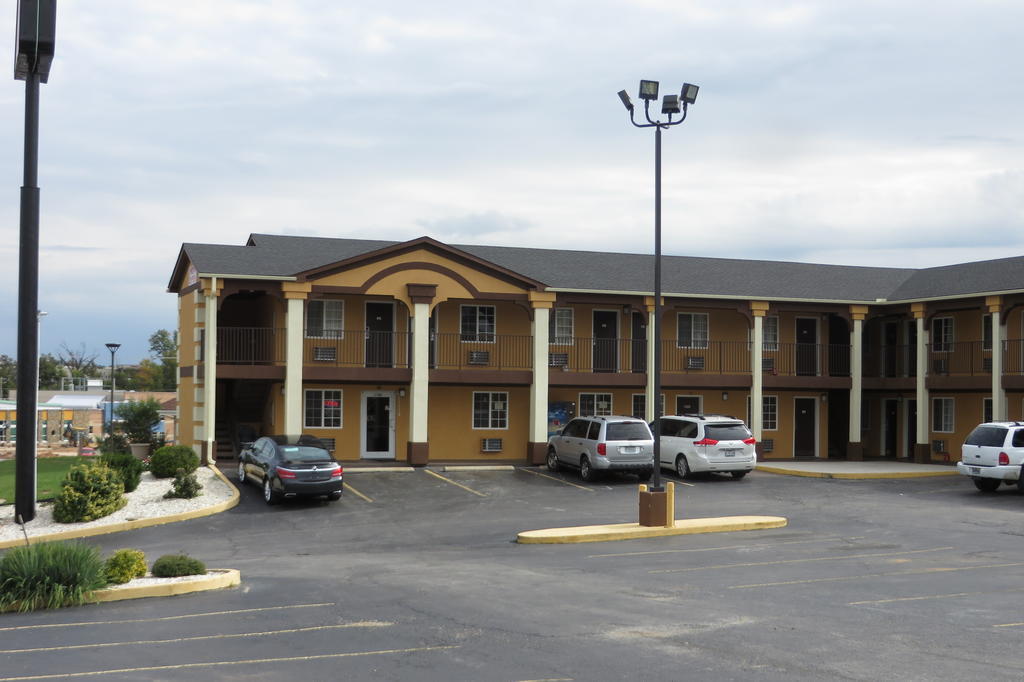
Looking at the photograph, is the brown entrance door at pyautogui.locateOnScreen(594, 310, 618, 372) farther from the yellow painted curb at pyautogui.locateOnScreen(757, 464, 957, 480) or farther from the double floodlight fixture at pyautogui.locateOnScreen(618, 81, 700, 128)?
the double floodlight fixture at pyautogui.locateOnScreen(618, 81, 700, 128)

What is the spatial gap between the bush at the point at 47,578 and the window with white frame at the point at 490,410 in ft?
63.7

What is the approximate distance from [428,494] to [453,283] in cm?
763

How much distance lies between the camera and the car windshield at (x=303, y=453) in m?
22.0

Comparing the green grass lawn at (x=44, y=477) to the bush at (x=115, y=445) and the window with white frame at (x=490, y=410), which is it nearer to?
the bush at (x=115, y=445)

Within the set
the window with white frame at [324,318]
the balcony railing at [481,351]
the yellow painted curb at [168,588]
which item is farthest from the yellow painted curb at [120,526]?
the balcony railing at [481,351]

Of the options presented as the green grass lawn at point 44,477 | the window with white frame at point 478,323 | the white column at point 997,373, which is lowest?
the green grass lawn at point 44,477

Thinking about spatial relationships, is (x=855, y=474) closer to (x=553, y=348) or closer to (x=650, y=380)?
(x=650, y=380)

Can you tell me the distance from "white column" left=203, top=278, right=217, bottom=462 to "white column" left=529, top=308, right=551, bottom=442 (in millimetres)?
8965

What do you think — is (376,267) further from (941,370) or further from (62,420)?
(62,420)

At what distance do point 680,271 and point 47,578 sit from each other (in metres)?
25.1

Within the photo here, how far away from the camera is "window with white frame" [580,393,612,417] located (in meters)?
33.0

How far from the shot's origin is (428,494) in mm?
23734

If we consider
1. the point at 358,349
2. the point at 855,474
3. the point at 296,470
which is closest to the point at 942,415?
the point at 855,474

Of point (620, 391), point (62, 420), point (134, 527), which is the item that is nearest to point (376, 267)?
point (620, 391)
